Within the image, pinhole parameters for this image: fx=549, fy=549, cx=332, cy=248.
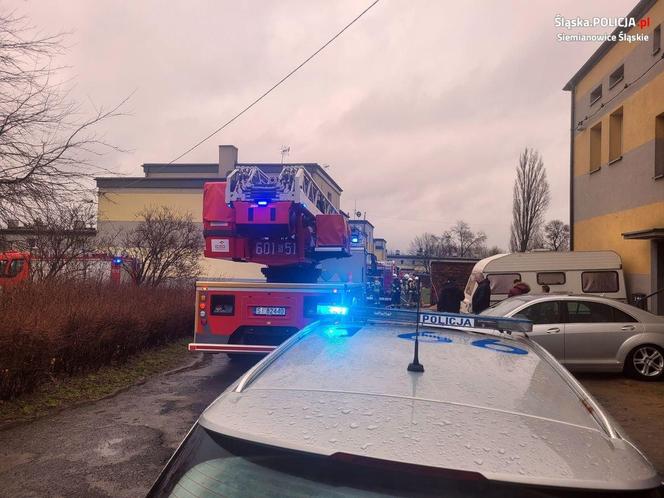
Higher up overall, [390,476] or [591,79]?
[591,79]

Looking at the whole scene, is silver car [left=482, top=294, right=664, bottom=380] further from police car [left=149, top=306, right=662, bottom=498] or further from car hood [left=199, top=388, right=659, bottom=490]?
car hood [left=199, top=388, right=659, bottom=490]

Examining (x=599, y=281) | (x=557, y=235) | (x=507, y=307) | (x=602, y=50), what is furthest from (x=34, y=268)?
(x=557, y=235)

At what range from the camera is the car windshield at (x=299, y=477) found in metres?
1.51

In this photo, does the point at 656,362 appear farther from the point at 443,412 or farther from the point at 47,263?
the point at 47,263

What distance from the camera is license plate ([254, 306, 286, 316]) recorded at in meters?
8.73

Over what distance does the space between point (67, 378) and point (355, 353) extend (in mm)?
6462

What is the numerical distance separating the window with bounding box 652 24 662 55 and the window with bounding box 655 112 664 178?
1.70 metres

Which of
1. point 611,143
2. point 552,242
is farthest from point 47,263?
point 552,242

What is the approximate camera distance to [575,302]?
9125mm

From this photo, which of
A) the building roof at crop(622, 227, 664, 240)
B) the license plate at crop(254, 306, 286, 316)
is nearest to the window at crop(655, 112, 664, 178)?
the building roof at crop(622, 227, 664, 240)

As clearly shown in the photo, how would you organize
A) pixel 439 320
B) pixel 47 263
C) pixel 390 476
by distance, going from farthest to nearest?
pixel 47 263
pixel 439 320
pixel 390 476

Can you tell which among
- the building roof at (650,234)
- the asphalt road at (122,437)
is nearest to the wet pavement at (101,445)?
the asphalt road at (122,437)

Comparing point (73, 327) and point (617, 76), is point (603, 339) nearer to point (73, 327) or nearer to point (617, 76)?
point (73, 327)

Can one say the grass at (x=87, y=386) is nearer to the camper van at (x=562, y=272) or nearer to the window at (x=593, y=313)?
the window at (x=593, y=313)
